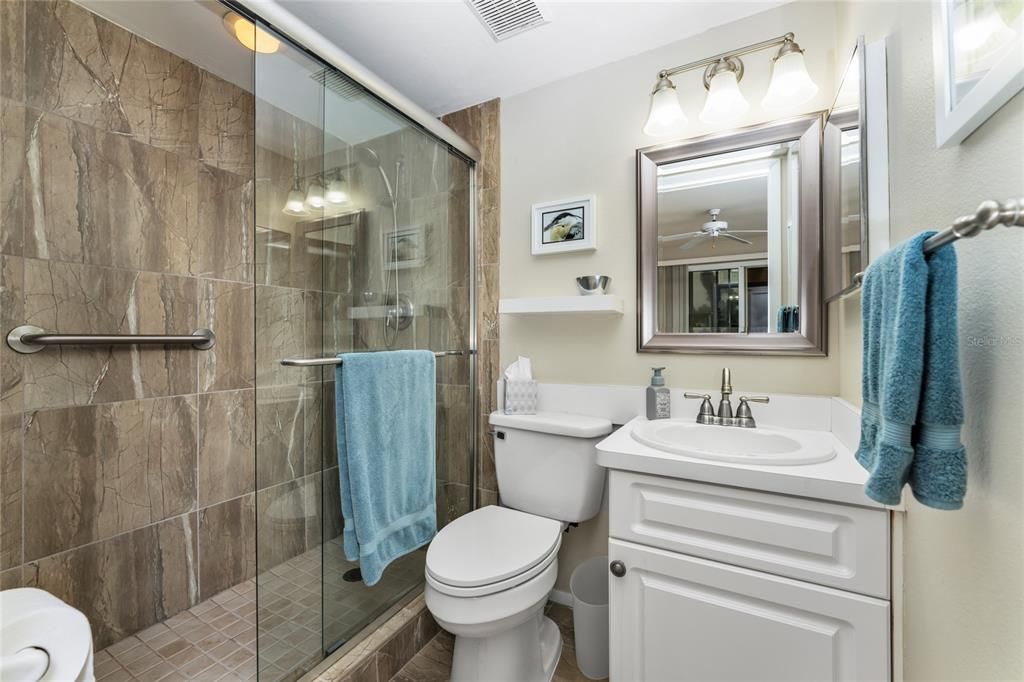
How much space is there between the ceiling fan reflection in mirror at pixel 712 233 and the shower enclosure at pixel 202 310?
919 mm

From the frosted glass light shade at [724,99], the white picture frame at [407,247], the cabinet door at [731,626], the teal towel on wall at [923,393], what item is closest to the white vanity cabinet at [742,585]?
the cabinet door at [731,626]

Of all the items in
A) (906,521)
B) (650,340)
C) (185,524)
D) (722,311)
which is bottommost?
(185,524)

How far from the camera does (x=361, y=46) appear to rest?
162cm

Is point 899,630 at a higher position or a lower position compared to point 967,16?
lower

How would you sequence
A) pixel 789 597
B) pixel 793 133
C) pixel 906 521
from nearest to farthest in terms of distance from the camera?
pixel 906 521
pixel 789 597
pixel 793 133

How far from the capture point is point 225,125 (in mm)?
1835

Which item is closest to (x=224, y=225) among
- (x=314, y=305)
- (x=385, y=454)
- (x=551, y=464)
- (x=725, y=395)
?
(x=314, y=305)

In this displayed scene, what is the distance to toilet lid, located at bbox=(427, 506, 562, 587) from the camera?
47.9 inches

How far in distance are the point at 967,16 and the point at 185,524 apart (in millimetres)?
2399

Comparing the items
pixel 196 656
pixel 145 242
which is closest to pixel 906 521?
pixel 196 656

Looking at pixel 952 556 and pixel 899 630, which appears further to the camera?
pixel 899 630

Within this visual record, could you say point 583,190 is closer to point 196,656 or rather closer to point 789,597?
point 789,597

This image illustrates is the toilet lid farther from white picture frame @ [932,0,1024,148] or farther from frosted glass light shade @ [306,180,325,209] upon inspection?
white picture frame @ [932,0,1024,148]

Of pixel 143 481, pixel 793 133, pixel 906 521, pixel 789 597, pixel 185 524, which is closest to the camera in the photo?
pixel 906 521
